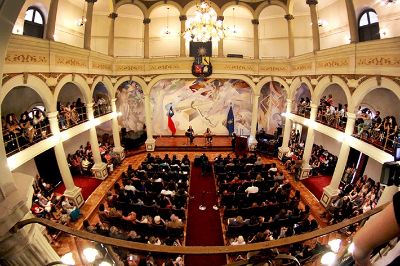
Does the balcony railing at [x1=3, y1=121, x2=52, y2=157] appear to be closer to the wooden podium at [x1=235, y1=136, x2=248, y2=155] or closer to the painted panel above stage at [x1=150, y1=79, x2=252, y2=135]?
the painted panel above stage at [x1=150, y1=79, x2=252, y2=135]

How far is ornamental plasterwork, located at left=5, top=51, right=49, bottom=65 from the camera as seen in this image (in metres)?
7.84

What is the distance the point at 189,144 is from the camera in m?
18.7

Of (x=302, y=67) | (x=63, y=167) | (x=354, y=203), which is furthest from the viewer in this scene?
(x=302, y=67)

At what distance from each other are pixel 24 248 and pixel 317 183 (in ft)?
44.5

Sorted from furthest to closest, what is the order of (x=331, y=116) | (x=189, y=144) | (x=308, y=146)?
(x=189, y=144)
(x=308, y=146)
(x=331, y=116)

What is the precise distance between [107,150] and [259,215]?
10945mm

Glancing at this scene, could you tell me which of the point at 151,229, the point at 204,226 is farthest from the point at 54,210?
the point at 204,226

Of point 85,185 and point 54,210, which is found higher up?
point 85,185

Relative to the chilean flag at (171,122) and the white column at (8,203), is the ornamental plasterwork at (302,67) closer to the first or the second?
the chilean flag at (171,122)

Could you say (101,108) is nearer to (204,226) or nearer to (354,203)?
(204,226)

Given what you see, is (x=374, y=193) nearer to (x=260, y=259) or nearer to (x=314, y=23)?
(x=314, y=23)

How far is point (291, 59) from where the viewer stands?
51.2 ft

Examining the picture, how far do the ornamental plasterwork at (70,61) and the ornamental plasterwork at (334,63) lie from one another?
1184cm

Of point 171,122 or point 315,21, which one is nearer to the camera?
point 315,21
